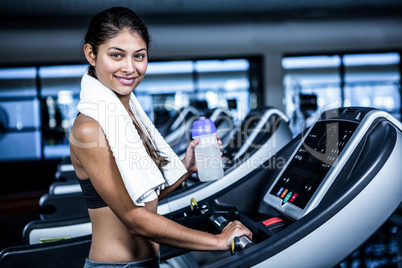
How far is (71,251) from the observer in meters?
1.64

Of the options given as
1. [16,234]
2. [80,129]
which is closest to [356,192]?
[80,129]

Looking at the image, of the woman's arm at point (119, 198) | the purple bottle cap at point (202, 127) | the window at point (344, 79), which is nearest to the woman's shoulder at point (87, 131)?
the woman's arm at point (119, 198)

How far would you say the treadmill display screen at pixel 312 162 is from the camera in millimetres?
1265

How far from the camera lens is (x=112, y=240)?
44.4 inches

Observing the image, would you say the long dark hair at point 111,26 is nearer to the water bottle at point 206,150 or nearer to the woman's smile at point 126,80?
the woman's smile at point 126,80

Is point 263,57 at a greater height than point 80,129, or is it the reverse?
point 263,57

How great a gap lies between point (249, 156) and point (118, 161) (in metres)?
1.09

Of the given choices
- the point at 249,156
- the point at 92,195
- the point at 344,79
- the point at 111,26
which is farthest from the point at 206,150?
the point at 344,79

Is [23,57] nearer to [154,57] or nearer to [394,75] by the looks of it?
[154,57]

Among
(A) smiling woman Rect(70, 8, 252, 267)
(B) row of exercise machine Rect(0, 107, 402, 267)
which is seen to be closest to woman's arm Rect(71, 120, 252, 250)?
(A) smiling woman Rect(70, 8, 252, 267)

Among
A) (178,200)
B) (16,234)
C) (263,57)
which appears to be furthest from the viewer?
(263,57)

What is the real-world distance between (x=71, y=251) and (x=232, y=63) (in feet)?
21.8

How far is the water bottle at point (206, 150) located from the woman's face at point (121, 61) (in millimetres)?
256

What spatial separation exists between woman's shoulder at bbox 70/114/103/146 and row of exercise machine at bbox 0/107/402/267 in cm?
44
